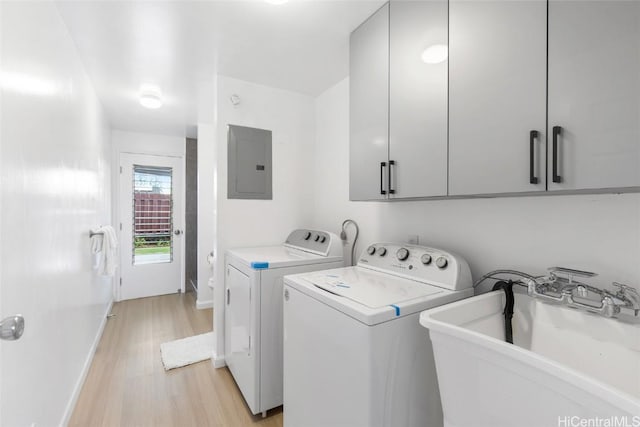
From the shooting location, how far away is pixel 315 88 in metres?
2.55

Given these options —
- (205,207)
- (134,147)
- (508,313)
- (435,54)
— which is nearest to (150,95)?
(205,207)

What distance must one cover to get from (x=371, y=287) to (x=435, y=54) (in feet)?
3.52

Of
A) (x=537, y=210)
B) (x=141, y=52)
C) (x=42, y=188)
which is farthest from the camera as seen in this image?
(x=141, y=52)

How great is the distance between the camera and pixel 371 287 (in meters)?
1.34

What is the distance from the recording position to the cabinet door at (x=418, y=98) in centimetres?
124

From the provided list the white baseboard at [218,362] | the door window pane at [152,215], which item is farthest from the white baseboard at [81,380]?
the door window pane at [152,215]

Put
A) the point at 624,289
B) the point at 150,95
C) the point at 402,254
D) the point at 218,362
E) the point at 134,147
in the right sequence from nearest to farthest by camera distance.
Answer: the point at 624,289
the point at 402,254
the point at 218,362
the point at 150,95
the point at 134,147

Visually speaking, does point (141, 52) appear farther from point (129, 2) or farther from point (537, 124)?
point (537, 124)

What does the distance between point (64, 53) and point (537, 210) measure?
2.62 meters

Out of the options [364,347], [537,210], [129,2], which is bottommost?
[364,347]

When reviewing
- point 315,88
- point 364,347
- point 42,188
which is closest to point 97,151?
point 42,188

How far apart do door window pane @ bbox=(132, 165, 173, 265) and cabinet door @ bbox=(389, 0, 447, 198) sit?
3806 mm

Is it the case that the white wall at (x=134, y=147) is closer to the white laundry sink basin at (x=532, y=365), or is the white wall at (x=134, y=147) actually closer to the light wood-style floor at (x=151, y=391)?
the light wood-style floor at (x=151, y=391)

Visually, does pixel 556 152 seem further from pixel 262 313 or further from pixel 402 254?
pixel 262 313
